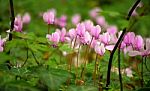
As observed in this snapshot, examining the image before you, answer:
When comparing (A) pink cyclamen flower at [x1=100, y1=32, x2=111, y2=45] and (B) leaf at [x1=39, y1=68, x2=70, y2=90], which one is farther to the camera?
(A) pink cyclamen flower at [x1=100, y1=32, x2=111, y2=45]

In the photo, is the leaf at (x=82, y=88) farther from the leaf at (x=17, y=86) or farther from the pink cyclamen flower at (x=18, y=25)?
the pink cyclamen flower at (x=18, y=25)

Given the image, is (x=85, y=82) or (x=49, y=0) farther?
(x=49, y=0)

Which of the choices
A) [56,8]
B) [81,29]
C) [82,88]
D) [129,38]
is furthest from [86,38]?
[56,8]

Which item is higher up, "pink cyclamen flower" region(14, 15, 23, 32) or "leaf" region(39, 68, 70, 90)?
"pink cyclamen flower" region(14, 15, 23, 32)

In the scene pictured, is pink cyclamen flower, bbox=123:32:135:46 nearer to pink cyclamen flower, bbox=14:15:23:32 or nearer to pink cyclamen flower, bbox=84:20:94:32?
pink cyclamen flower, bbox=84:20:94:32

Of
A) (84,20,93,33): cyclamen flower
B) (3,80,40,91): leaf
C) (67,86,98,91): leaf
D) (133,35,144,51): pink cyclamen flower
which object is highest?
(84,20,93,33): cyclamen flower

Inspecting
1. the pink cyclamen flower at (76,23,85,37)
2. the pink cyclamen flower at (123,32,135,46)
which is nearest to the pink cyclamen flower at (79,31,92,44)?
the pink cyclamen flower at (76,23,85,37)

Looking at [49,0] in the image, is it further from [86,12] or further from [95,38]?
[95,38]

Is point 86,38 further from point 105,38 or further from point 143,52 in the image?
point 143,52

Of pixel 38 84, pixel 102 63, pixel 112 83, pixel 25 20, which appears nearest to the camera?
pixel 38 84

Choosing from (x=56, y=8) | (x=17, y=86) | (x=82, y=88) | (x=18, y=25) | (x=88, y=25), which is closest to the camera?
(x=17, y=86)

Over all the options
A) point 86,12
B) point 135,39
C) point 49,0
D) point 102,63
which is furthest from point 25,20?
point 86,12
